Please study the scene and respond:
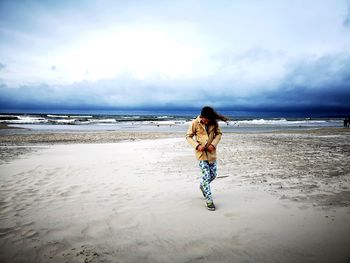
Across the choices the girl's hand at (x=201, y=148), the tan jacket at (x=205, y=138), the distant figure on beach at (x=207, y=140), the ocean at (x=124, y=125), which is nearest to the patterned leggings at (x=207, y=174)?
the distant figure on beach at (x=207, y=140)

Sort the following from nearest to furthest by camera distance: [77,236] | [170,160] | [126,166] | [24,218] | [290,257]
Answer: [290,257] < [77,236] < [24,218] < [126,166] < [170,160]

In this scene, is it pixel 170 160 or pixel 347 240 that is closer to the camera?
pixel 347 240

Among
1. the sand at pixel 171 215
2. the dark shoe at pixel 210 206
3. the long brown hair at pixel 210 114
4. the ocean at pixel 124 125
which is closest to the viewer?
the sand at pixel 171 215

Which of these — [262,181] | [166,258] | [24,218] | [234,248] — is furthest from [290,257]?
[24,218]

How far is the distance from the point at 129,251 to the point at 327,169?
8.13 meters

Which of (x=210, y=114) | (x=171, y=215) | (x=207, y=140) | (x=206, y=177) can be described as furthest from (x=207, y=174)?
(x=210, y=114)

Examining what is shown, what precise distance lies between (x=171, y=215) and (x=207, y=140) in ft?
5.67

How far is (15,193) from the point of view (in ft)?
21.2

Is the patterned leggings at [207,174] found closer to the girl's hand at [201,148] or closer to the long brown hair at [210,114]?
the girl's hand at [201,148]

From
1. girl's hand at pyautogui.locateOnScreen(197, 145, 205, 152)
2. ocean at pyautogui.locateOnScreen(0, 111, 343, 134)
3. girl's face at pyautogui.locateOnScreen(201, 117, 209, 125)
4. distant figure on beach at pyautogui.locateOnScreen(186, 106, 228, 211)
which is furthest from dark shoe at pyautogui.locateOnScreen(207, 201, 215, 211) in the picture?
ocean at pyautogui.locateOnScreen(0, 111, 343, 134)

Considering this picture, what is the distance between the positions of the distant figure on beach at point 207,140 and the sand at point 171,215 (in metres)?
0.75

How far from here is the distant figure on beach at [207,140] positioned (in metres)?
5.12

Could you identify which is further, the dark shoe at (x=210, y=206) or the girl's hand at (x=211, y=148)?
the dark shoe at (x=210, y=206)

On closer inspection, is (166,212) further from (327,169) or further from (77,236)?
(327,169)
